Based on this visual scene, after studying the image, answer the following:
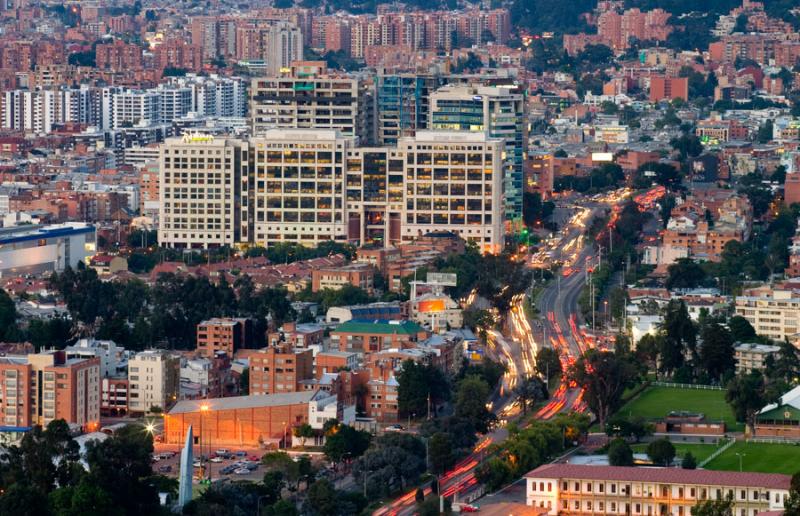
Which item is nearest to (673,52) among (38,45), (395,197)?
(38,45)

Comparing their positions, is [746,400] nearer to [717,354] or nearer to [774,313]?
[717,354]

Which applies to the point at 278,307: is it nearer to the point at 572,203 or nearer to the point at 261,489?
the point at 261,489

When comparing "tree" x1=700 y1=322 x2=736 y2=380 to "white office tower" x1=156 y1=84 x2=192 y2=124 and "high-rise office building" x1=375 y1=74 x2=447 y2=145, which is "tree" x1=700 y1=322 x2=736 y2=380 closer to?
"high-rise office building" x1=375 y1=74 x2=447 y2=145

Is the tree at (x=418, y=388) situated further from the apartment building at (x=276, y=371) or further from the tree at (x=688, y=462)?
the tree at (x=688, y=462)

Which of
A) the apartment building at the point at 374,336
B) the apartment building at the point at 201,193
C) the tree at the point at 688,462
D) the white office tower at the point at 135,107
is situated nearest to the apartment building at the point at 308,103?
the apartment building at the point at 201,193

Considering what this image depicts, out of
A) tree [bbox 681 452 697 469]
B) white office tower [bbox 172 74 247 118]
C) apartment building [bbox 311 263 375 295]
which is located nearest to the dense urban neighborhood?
tree [bbox 681 452 697 469]
